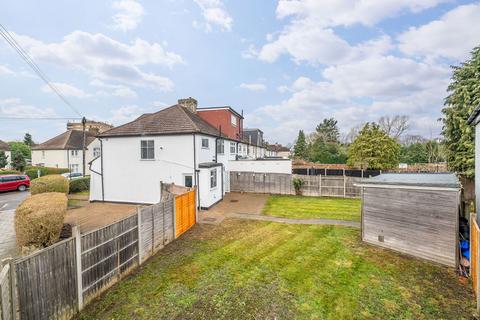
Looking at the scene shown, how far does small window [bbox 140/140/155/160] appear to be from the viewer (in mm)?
16062

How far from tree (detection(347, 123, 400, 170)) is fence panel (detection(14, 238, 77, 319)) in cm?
2780

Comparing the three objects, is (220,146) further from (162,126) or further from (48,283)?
(48,283)

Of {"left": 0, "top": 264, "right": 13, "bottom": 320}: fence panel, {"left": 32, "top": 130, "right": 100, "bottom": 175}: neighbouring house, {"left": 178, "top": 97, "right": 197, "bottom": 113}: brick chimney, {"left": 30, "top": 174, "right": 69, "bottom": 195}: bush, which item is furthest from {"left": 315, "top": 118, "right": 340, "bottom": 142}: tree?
{"left": 0, "top": 264, "right": 13, "bottom": 320}: fence panel

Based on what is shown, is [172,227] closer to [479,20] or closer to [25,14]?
[25,14]

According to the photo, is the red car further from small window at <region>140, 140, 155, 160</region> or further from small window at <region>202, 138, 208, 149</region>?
small window at <region>202, 138, 208, 149</region>

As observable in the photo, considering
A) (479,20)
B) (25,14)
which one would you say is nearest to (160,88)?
(25,14)

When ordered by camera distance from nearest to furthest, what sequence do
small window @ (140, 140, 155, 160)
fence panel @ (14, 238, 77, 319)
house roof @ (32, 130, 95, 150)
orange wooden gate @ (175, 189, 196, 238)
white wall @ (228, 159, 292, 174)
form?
→ fence panel @ (14, 238, 77, 319)
orange wooden gate @ (175, 189, 196, 238)
small window @ (140, 140, 155, 160)
white wall @ (228, 159, 292, 174)
house roof @ (32, 130, 95, 150)

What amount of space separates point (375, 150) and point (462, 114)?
12727mm

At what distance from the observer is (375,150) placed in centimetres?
2517

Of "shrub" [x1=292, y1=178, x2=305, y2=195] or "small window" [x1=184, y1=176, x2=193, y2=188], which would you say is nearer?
"small window" [x1=184, y1=176, x2=193, y2=188]

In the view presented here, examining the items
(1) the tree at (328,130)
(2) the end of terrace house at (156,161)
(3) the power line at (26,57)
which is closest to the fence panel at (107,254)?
(2) the end of terrace house at (156,161)

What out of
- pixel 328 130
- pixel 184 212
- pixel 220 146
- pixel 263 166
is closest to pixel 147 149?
pixel 220 146

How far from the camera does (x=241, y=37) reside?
16.3 meters

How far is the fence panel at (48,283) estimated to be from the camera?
153 inches
